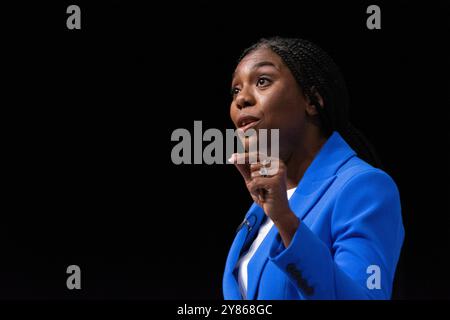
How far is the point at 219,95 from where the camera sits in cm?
259

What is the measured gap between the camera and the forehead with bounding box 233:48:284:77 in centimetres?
144

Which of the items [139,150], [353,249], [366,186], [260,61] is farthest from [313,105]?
[139,150]

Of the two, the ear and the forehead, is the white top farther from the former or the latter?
the forehead

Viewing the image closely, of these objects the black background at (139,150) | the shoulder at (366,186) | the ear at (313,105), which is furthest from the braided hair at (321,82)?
the black background at (139,150)

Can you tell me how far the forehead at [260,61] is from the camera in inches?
56.7

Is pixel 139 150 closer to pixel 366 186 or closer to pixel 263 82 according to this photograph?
pixel 263 82

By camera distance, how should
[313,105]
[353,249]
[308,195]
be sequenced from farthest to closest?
1. [313,105]
2. [308,195]
3. [353,249]

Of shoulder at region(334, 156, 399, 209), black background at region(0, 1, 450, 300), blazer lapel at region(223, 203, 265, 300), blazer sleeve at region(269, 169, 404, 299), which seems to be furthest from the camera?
black background at region(0, 1, 450, 300)

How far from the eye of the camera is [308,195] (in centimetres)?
136

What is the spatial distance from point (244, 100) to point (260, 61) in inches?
4.2

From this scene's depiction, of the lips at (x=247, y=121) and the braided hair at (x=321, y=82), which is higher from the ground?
the braided hair at (x=321, y=82)

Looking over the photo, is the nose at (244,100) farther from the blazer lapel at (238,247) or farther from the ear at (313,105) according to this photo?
the blazer lapel at (238,247)

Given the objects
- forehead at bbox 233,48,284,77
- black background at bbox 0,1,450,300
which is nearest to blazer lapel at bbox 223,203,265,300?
forehead at bbox 233,48,284,77
